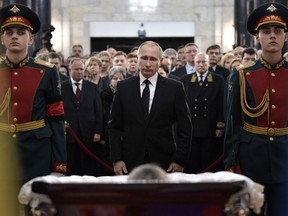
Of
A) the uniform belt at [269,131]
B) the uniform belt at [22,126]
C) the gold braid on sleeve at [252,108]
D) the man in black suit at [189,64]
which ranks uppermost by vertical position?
the man in black suit at [189,64]

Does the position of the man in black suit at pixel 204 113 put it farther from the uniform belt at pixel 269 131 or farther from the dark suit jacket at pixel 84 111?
the uniform belt at pixel 269 131

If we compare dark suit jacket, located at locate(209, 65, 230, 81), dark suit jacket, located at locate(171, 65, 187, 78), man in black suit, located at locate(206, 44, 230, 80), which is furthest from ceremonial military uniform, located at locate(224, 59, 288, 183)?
dark suit jacket, located at locate(171, 65, 187, 78)

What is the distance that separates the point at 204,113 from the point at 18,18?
4.67m

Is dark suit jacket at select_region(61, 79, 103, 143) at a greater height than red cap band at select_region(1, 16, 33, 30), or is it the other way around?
red cap band at select_region(1, 16, 33, 30)

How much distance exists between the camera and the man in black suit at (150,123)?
777cm

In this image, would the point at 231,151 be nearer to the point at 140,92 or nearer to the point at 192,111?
the point at 140,92

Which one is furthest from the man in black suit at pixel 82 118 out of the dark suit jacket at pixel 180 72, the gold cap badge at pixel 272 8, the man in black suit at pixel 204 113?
the gold cap badge at pixel 272 8

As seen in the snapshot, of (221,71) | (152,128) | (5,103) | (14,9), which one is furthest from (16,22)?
(221,71)

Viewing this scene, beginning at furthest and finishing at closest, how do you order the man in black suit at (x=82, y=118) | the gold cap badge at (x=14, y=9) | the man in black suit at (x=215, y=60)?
the man in black suit at (x=215, y=60)
the man in black suit at (x=82, y=118)
the gold cap badge at (x=14, y=9)

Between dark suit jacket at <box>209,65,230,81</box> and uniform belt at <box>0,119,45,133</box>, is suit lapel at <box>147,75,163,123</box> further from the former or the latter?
dark suit jacket at <box>209,65,230,81</box>

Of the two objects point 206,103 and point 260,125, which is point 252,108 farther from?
point 206,103

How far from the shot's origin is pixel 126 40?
3253 cm

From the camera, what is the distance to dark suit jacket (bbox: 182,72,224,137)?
1128 cm

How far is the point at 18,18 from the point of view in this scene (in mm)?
7105
